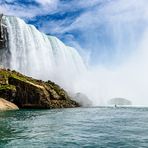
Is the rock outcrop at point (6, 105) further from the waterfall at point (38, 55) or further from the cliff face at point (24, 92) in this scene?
the waterfall at point (38, 55)

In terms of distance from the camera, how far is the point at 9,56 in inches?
5472

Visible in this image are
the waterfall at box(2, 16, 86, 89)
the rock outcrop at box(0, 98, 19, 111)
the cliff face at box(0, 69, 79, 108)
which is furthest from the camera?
the waterfall at box(2, 16, 86, 89)

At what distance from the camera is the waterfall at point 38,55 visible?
141m

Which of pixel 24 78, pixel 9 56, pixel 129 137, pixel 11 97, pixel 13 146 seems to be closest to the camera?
pixel 13 146

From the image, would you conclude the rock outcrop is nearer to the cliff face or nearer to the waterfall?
the cliff face

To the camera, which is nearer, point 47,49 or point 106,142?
point 106,142

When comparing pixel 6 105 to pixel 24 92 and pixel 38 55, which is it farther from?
pixel 38 55

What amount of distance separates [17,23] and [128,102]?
56601 mm

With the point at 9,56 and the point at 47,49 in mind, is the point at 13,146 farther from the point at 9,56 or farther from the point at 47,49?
the point at 47,49

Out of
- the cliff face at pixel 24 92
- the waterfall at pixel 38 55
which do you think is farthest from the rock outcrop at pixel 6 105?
the waterfall at pixel 38 55

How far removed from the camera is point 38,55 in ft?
490

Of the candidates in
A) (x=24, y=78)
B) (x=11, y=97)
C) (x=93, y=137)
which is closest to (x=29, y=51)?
(x=24, y=78)

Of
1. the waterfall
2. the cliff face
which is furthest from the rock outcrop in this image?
the waterfall

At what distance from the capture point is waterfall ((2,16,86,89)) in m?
141
